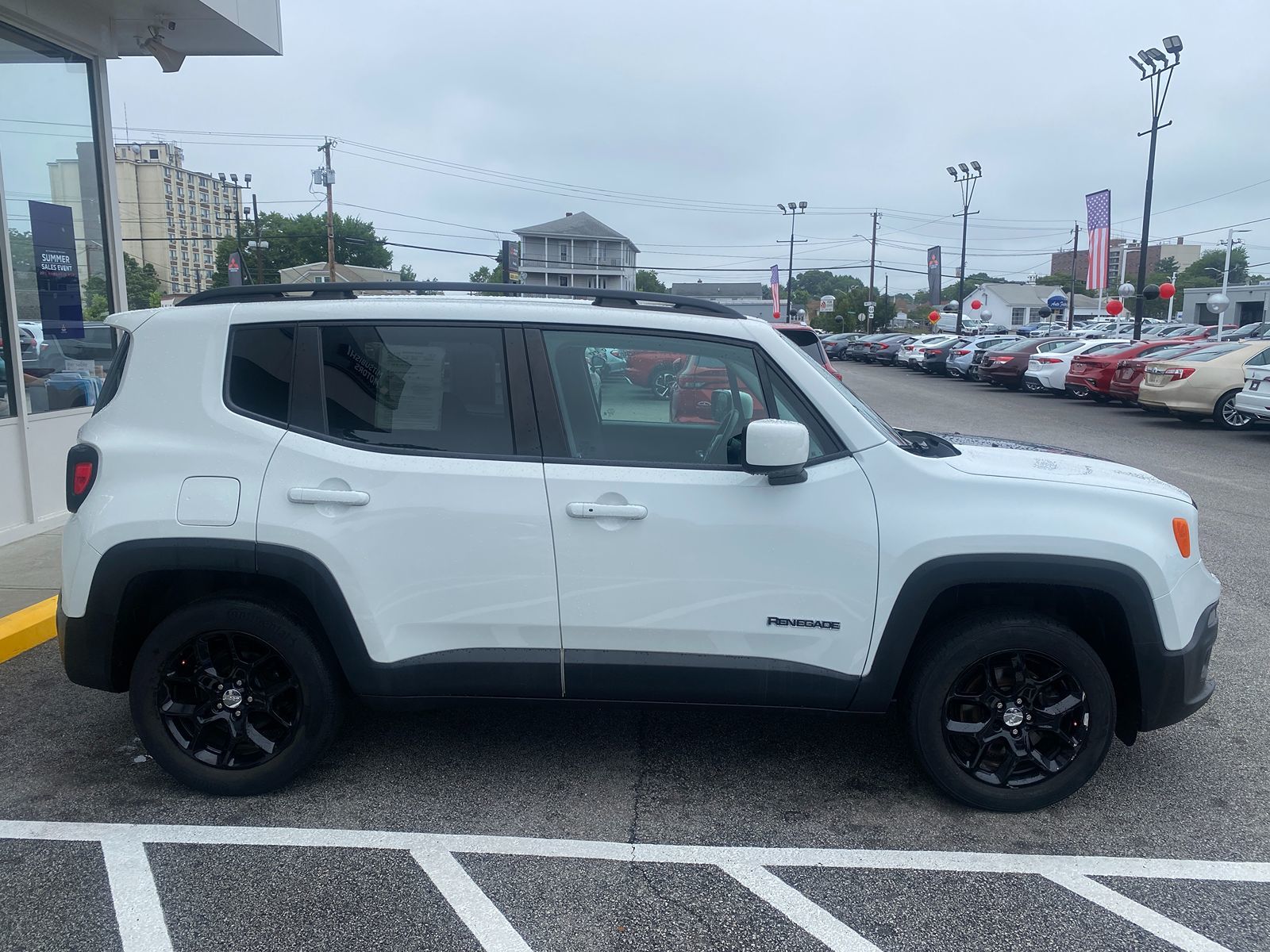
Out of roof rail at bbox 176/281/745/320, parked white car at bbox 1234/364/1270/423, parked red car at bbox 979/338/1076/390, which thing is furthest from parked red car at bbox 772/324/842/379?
parked red car at bbox 979/338/1076/390

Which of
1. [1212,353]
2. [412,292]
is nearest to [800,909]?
[412,292]

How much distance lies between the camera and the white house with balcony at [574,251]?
253ft

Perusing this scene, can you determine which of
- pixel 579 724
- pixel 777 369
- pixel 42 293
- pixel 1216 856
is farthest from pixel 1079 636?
pixel 42 293

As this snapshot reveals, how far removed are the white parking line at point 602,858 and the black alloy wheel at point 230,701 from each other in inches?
12.1

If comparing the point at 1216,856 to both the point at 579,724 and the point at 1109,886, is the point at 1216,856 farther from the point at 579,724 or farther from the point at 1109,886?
the point at 579,724

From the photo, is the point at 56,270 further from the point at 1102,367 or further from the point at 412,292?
the point at 1102,367

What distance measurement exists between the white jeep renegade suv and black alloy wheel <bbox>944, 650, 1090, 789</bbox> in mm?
10

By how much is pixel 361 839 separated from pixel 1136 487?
3051mm

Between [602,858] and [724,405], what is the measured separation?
5.45 feet

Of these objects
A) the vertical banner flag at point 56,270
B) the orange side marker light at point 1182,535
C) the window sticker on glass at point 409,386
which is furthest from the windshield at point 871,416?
the vertical banner flag at point 56,270

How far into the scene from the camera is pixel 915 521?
134 inches

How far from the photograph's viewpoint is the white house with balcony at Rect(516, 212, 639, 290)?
7712cm

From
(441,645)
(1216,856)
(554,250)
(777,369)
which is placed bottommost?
(1216,856)

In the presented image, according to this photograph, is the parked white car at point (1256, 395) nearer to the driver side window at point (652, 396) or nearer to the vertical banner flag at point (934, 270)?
the driver side window at point (652, 396)
